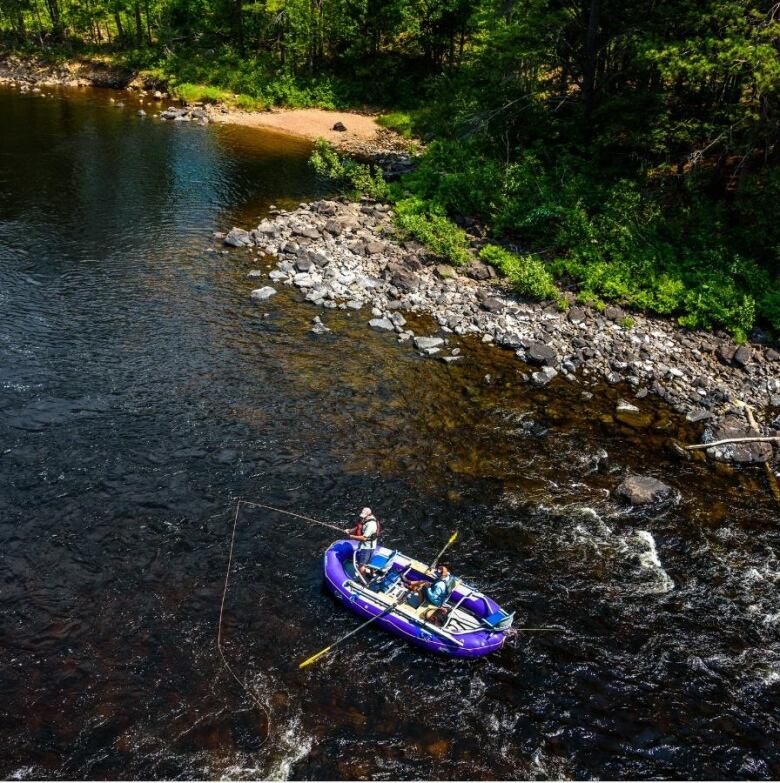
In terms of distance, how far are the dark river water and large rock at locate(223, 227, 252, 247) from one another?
4400 mm

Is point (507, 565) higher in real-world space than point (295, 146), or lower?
lower

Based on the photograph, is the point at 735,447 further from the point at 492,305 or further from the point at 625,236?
the point at 625,236

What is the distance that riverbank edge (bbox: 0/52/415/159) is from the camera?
49406 mm

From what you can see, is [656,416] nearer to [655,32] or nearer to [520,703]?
[520,703]

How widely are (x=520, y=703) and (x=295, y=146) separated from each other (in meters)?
45.6

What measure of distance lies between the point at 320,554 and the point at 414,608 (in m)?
3.00

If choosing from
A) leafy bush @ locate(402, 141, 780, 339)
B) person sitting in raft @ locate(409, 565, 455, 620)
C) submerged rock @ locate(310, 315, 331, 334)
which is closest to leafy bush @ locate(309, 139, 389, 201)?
leafy bush @ locate(402, 141, 780, 339)

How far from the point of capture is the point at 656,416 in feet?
72.8

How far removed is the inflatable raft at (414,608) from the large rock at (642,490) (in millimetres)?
6110

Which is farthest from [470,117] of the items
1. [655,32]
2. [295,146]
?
[295,146]

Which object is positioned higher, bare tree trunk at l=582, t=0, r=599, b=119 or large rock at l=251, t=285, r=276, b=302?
bare tree trunk at l=582, t=0, r=599, b=119

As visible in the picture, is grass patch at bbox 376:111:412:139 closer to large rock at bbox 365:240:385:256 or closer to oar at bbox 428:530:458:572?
large rock at bbox 365:240:385:256

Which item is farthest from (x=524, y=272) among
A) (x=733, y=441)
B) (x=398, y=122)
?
(x=398, y=122)

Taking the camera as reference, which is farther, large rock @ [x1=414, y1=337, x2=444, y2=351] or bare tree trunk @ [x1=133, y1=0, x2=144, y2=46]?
bare tree trunk @ [x1=133, y1=0, x2=144, y2=46]
